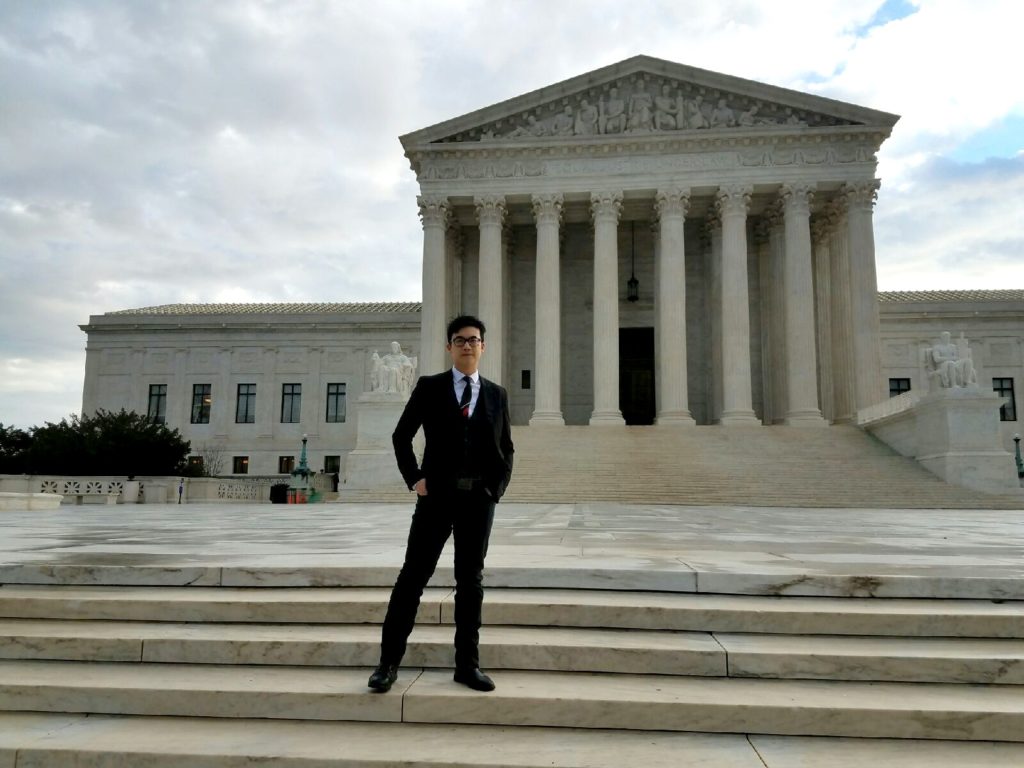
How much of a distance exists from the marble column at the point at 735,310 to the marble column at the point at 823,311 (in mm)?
4774

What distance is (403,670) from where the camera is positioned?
4.43m

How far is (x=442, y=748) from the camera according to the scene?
360 cm

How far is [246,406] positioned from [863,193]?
3774 centimetres

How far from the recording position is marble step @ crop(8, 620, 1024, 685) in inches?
167

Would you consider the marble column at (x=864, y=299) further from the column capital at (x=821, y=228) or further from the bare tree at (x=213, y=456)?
the bare tree at (x=213, y=456)

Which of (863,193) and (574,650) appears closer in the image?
(574,650)

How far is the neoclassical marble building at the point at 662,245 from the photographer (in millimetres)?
33312

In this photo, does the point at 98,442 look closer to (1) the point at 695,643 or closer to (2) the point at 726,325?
(2) the point at 726,325

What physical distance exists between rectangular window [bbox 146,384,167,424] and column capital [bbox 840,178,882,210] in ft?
138

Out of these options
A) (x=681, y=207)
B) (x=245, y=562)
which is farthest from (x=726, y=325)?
(x=245, y=562)

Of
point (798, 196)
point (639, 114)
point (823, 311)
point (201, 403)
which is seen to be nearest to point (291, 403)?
point (201, 403)

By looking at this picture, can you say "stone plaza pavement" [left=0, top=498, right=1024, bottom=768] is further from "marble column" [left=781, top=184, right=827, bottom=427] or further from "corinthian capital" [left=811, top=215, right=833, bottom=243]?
"corinthian capital" [left=811, top=215, right=833, bottom=243]

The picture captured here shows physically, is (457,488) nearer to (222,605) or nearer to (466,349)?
(466,349)

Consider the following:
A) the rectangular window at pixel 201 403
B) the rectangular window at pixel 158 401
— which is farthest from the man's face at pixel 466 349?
the rectangular window at pixel 158 401
